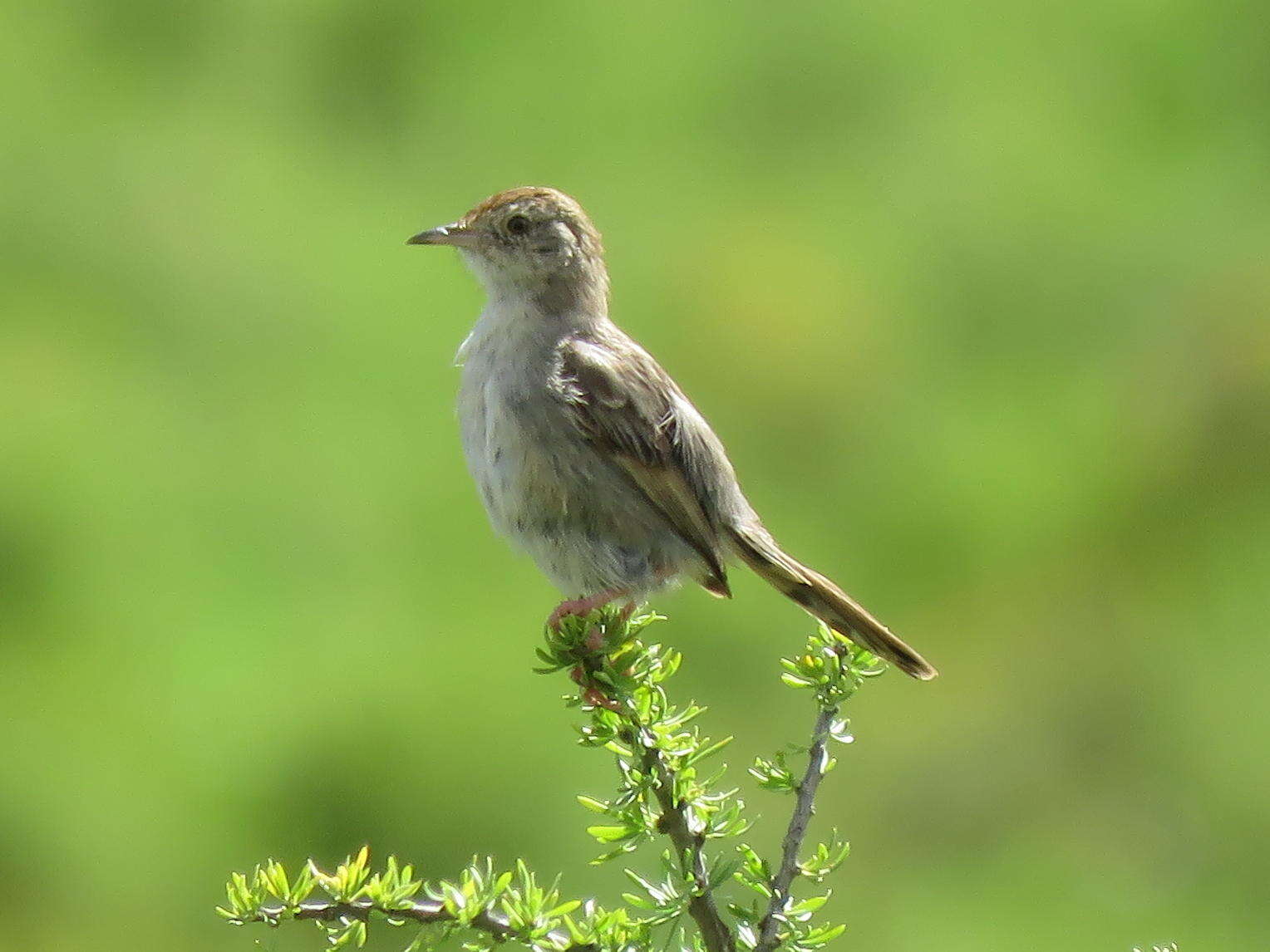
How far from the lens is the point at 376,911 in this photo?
8.62ft

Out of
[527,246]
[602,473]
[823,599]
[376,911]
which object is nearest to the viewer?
[376,911]

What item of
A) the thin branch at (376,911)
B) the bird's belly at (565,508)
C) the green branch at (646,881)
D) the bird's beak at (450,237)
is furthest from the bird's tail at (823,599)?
the thin branch at (376,911)

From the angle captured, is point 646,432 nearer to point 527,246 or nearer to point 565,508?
point 565,508

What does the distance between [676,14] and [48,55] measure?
3.02m

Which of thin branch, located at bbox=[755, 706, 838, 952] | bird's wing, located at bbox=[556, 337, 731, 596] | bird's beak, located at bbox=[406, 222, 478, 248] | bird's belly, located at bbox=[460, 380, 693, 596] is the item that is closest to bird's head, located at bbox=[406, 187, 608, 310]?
bird's beak, located at bbox=[406, 222, 478, 248]

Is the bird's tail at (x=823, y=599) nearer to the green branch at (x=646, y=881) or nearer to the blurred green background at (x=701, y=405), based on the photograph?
the green branch at (x=646, y=881)

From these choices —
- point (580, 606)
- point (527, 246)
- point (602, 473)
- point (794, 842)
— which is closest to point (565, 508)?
point (602, 473)

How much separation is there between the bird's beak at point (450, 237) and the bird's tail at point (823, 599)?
120 cm

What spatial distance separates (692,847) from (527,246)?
2.53 metres

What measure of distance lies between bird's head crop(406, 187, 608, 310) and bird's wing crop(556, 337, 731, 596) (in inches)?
12.1

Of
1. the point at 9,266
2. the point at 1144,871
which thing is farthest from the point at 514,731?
the point at 9,266

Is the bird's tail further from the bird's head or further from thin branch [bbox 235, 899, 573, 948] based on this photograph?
thin branch [bbox 235, 899, 573, 948]

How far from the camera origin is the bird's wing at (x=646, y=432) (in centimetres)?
450

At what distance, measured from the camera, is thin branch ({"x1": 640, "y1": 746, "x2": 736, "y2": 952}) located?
2746 mm
